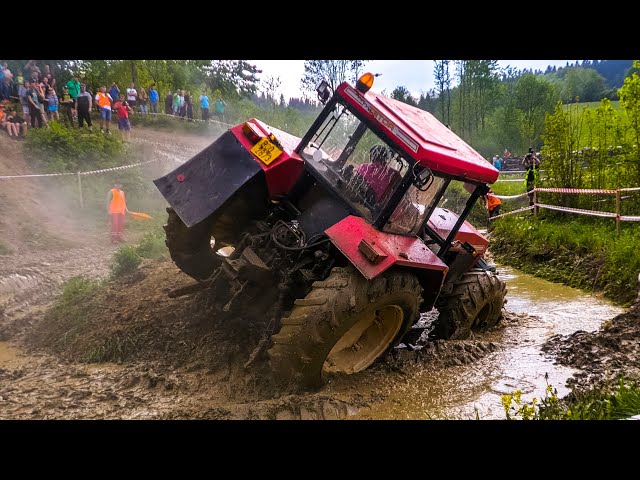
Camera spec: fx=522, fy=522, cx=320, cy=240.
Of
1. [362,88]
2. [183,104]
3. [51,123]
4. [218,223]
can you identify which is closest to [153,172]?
[51,123]

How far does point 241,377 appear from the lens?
4.15 metres

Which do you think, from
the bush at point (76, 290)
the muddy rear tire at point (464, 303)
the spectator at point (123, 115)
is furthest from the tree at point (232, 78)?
the muddy rear tire at point (464, 303)

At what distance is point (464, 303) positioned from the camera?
558 cm

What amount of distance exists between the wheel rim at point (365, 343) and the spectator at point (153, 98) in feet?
55.4

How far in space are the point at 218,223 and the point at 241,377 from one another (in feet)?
4.98

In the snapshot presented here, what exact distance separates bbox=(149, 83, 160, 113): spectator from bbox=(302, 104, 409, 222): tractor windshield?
632 inches

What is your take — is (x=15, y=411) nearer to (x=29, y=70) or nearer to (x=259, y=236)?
(x=259, y=236)

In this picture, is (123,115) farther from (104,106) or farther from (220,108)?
(220,108)

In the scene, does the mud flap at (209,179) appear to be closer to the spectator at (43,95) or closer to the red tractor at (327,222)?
the red tractor at (327,222)

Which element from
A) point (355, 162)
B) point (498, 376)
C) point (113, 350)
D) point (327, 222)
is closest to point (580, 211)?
point (498, 376)

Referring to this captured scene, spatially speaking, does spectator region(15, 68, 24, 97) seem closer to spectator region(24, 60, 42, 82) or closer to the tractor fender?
spectator region(24, 60, 42, 82)

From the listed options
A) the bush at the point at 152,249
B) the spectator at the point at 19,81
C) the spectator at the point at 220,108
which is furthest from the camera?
the spectator at the point at 220,108

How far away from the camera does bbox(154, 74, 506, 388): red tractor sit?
379 cm

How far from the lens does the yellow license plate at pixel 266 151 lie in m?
4.52
